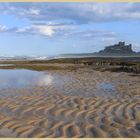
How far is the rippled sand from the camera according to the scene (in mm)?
6357

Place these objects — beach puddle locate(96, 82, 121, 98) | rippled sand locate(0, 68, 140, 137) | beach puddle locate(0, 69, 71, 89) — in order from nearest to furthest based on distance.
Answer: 1. rippled sand locate(0, 68, 140, 137)
2. beach puddle locate(96, 82, 121, 98)
3. beach puddle locate(0, 69, 71, 89)

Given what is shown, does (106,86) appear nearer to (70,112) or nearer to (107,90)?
(107,90)

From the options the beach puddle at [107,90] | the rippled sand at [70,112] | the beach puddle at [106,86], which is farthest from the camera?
the beach puddle at [106,86]

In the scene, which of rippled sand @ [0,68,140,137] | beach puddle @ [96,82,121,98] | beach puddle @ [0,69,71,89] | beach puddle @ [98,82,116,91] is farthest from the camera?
beach puddle @ [0,69,71,89]

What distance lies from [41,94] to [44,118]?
3.38 meters

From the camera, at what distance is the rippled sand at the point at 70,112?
20.9 feet

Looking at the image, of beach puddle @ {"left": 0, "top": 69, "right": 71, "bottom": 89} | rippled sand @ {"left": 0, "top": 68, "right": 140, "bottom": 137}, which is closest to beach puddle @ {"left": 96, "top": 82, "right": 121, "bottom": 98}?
rippled sand @ {"left": 0, "top": 68, "right": 140, "bottom": 137}

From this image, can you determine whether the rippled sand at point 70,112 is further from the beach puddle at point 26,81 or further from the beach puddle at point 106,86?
the beach puddle at point 26,81

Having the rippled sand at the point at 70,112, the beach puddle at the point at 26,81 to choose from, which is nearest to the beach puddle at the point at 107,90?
the rippled sand at the point at 70,112

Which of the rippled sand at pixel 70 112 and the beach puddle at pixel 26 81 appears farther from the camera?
the beach puddle at pixel 26 81

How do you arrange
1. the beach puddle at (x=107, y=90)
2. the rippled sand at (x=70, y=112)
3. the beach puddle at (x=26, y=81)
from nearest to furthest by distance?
1. the rippled sand at (x=70, y=112)
2. the beach puddle at (x=107, y=90)
3. the beach puddle at (x=26, y=81)

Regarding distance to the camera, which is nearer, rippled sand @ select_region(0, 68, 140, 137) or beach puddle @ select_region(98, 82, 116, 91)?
rippled sand @ select_region(0, 68, 140, 137)

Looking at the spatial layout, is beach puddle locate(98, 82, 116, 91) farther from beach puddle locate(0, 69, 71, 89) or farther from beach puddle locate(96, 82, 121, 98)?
beach puddle locate(0, 69, 71, 89)

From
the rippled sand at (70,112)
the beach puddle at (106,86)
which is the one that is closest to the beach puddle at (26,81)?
the rippled sand at (70,112)
